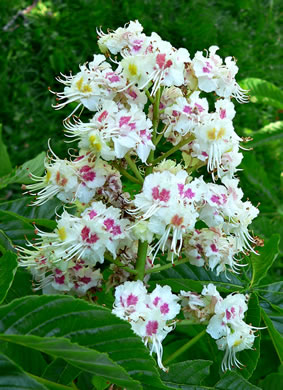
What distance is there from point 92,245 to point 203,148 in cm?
19

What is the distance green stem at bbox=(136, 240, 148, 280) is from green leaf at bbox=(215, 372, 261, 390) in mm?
169

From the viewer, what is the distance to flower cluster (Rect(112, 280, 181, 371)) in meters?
0.70

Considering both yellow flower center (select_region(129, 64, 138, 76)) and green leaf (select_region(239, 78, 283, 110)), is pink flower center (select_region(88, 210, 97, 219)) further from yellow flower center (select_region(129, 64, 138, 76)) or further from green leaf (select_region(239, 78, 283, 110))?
green leaf (select_region(239, 78, 283, 110))

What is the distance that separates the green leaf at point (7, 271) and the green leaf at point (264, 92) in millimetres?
1071

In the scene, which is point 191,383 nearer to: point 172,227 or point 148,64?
point 172,227

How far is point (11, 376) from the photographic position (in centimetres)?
58

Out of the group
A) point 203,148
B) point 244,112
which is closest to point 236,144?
point 203,148

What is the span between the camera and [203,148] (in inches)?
29.9

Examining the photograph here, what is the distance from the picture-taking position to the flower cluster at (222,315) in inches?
30.6

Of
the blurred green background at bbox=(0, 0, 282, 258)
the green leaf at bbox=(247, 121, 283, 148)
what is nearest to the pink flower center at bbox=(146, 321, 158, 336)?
the green leaf at bbox=(247, 121, 283, 148)

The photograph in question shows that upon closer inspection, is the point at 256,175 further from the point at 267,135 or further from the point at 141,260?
the point at 141,260

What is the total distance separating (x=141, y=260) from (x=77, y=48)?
194cm

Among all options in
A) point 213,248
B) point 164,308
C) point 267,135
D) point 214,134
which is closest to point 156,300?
A: point 164,308

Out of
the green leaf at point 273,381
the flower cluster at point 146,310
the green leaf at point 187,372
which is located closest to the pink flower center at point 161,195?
the flower cluster at point 146,310
